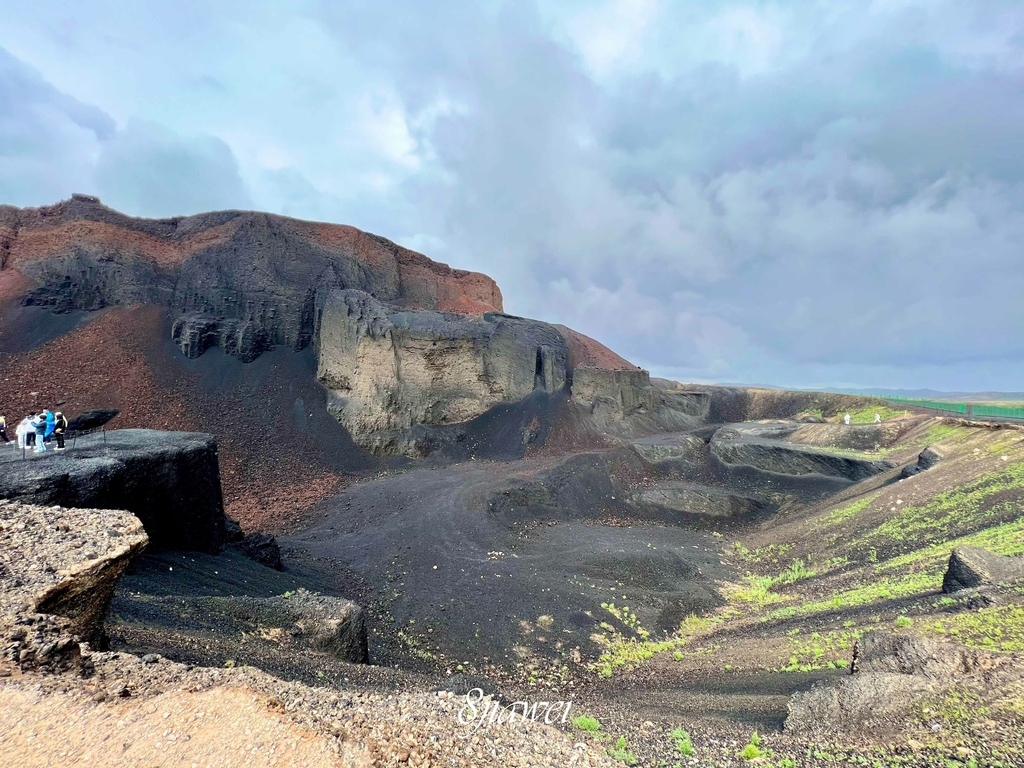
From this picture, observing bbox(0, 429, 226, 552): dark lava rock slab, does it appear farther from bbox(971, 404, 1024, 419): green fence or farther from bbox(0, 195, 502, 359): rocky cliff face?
bbox(971, 404, 1024, 419): green fence

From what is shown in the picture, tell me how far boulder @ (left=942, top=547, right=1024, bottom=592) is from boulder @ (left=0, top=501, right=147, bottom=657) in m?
12.0

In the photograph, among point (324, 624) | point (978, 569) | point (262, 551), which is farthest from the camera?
point (262, 551)

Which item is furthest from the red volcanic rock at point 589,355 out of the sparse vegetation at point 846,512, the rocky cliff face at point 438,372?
Result: the sparse vegetation at point 846,512

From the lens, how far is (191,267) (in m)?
26.5

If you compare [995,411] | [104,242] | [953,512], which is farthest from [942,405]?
[104,242]

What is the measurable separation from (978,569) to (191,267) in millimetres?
33697

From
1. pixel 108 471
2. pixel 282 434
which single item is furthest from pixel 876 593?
pixel 282 434

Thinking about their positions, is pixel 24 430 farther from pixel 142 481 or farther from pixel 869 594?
pixel 869 594

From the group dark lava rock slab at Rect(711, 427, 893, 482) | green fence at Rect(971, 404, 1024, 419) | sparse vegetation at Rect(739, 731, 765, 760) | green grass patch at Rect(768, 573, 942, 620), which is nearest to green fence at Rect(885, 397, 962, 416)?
green fence at Rect(971, 404, 1024, 419)

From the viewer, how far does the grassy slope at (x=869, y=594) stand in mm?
4223

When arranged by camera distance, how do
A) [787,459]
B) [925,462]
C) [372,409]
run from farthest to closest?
1. [372,409]
2. [787,459]
3. [925,462]

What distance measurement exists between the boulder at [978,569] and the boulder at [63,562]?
39.5 ft

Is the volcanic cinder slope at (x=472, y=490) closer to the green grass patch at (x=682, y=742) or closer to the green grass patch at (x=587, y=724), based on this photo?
the green grass patch at (x=682, y=742)

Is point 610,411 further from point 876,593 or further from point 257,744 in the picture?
point 257,744
